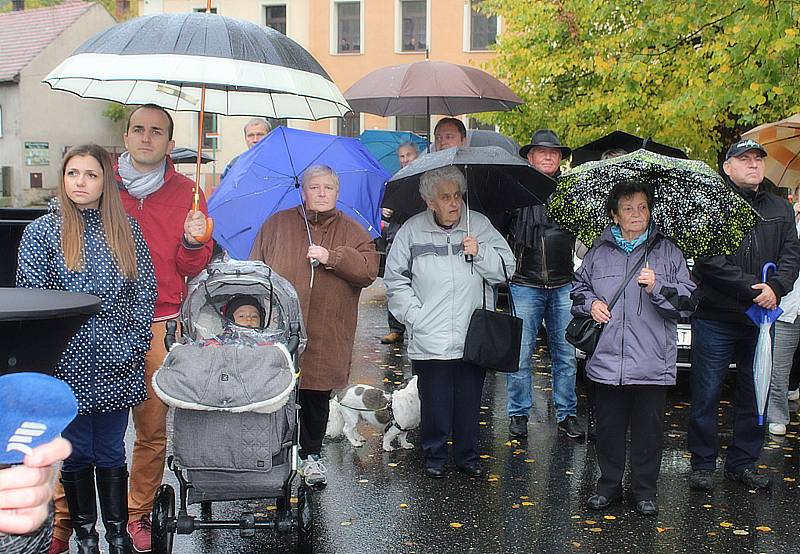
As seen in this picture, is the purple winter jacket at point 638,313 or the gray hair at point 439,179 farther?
the gray hair at point 439,179

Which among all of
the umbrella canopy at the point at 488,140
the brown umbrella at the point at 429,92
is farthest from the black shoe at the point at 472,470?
the umbrella canopy at the point at 488,140

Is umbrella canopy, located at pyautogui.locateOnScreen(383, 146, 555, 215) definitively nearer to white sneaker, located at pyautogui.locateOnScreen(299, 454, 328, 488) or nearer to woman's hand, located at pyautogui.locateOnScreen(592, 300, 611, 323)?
woman's hand, located at pyautogui.locateOnScreen(592, 300, 611, 323)

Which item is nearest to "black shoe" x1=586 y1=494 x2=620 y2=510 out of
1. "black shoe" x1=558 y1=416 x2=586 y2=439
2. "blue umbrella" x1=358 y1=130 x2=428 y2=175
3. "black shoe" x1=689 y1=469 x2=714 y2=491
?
"black shoe" x1=689 y1=469 x2=714 y2=491

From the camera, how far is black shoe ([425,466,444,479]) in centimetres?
640

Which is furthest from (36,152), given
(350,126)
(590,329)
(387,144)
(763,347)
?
(763,347)

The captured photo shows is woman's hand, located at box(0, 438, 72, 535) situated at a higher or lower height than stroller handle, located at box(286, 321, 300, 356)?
higher

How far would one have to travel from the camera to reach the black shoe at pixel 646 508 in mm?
5715

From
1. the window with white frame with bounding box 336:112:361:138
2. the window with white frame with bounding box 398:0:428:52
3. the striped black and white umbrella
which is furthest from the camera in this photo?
the window with white frame with bounding box 336:112:361:138

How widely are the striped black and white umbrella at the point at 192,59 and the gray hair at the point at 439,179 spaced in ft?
3.51

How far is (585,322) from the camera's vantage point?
5.86m

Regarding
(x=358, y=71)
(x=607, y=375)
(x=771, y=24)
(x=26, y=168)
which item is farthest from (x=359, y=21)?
(x=607, y=375)

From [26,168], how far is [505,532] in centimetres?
3853

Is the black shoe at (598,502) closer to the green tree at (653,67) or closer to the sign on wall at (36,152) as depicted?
the green tree at (653,67)

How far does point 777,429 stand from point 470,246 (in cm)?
308
